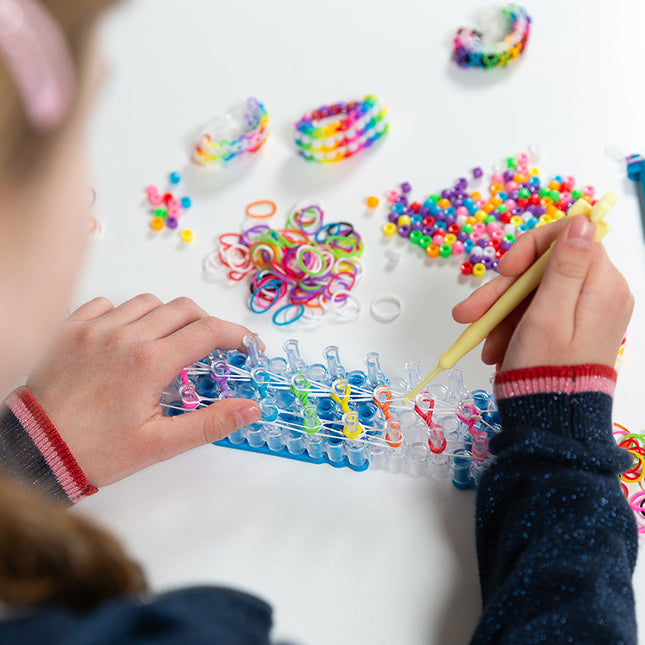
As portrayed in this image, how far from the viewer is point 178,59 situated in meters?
1.21

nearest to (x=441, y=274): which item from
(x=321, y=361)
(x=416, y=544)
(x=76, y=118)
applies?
(x=321, y=361)

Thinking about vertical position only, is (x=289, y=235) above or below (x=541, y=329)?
above

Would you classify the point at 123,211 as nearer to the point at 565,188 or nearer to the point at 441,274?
the point at 441,274

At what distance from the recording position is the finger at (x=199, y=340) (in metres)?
0.75

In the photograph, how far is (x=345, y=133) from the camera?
3.28 feet

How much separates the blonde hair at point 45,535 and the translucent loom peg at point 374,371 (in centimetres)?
40

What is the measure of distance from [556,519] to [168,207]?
67cm

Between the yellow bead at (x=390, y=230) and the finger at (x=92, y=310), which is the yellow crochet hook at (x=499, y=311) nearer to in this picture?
the yellow bead at (x=390, y=230)

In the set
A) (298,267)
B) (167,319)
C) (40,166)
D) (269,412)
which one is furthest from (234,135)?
(40,166)

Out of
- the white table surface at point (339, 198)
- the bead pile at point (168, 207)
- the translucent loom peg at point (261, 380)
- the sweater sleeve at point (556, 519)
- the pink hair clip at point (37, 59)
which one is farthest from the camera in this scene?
the bead pile at point (168, 207)

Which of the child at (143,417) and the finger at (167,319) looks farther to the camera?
the finger at (167,319)

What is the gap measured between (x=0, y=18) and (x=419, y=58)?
904 millimetres

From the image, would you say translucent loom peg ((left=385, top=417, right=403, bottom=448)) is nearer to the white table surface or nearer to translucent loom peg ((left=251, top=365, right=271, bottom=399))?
the white table surface

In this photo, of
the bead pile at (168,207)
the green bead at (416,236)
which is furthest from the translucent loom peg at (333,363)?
the bead pile at (168,207)
